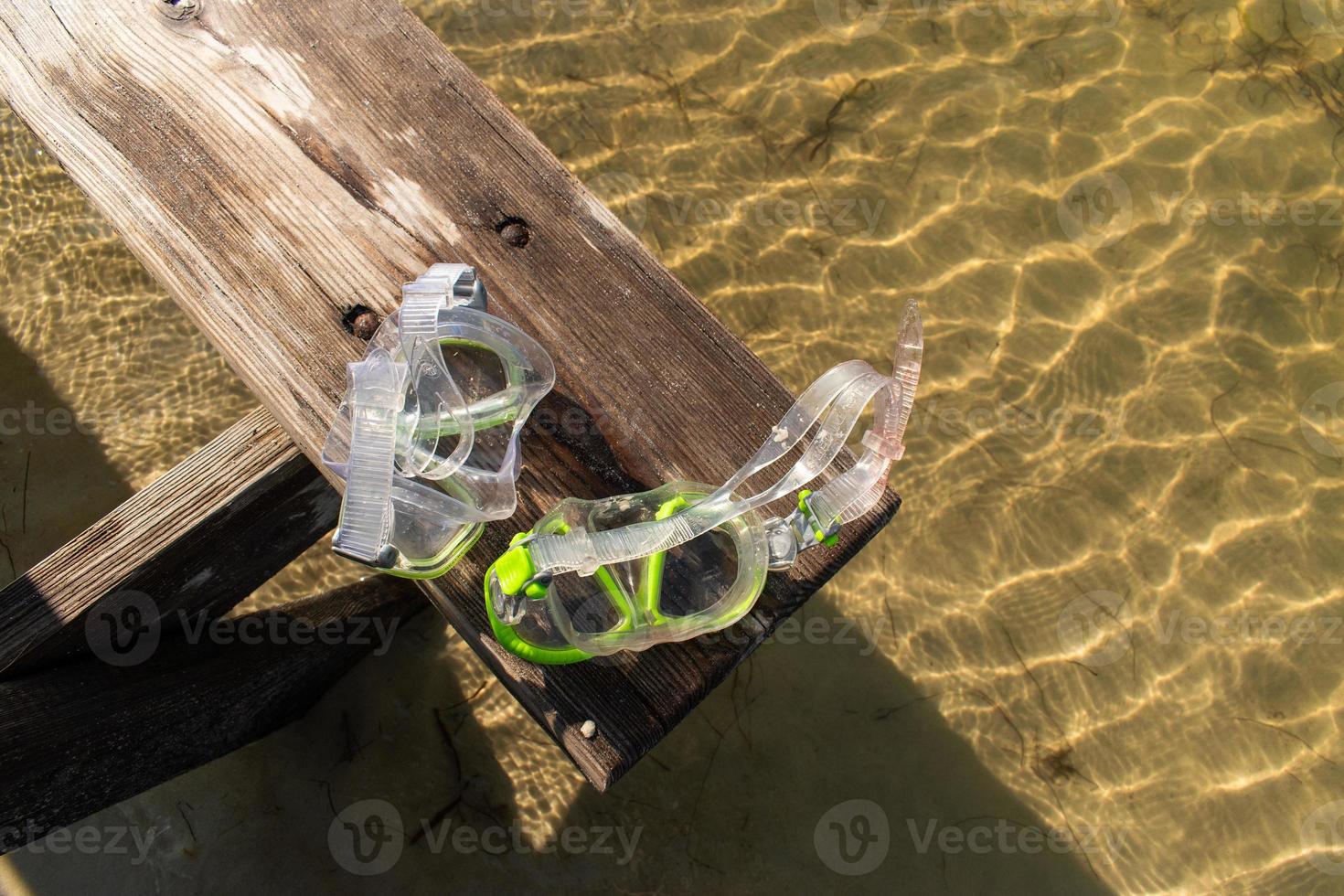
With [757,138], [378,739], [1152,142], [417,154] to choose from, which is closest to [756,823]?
[378,739]

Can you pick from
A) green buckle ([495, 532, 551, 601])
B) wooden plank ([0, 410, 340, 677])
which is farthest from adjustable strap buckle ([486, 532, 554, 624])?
wooden plank ([0, 410, 340, 677])

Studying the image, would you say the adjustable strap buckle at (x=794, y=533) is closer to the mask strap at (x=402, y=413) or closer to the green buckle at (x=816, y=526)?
the green buckle at (x=816, y=526)

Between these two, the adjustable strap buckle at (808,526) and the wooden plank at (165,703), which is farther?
the wooden plank at (165,703)

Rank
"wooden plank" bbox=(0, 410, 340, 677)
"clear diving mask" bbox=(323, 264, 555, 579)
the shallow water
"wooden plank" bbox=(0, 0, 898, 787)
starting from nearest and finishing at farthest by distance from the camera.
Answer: "clear diving mask" bbox=(323, 264, 555, 579)
"wooden plank" bbox=(0, 0, 898, 787)
"wooden plank" bbox=(0, 410, 340, 677)
the shallow water

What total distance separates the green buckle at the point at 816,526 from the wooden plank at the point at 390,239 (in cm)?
12

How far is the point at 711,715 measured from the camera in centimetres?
375

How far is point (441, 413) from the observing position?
1876mm

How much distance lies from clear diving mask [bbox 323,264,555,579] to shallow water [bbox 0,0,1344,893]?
214cm

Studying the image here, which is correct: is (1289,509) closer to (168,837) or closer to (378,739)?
(378,739)

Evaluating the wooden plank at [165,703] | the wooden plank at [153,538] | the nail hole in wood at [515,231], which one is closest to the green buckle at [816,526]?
the nail hole in wood at [515,231]

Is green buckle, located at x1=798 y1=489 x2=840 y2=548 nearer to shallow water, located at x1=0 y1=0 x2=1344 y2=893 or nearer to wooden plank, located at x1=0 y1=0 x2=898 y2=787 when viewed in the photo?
wooden plank, located at x1=0 y1=0 x2=898 y2=787

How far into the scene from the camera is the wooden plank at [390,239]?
1.94 metres

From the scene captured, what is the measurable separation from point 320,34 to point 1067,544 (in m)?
3.41

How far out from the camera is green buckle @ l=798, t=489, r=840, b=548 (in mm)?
1854
